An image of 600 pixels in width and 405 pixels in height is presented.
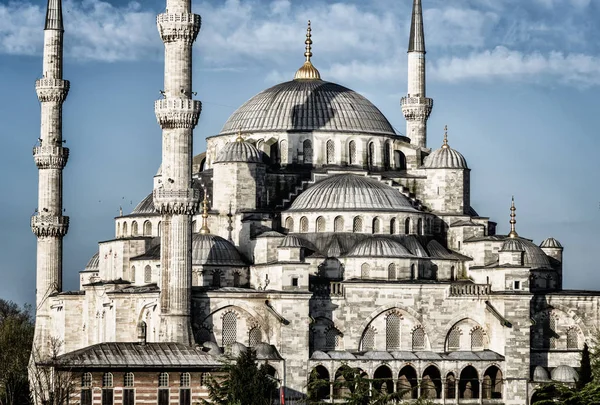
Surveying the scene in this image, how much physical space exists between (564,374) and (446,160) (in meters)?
12.9

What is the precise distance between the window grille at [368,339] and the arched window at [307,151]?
12014mm

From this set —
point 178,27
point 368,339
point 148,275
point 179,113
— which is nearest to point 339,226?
point 368,339

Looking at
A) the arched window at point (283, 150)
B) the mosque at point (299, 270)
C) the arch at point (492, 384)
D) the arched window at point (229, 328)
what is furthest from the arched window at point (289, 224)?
the arch at point (492, 384)

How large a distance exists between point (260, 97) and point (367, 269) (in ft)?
46.7

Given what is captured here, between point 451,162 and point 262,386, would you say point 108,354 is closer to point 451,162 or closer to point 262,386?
point 262,386

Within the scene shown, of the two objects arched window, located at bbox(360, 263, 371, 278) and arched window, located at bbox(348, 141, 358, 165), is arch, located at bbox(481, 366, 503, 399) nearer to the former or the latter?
arched window, located at bbox(360, 263, 371, 278)

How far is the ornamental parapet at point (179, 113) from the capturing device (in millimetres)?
72062

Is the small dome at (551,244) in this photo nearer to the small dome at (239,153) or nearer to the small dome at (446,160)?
the small dome at (446,160)

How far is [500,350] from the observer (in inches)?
2894

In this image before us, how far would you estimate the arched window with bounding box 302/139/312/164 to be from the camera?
83.9m

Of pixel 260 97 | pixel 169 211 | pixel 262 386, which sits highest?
pixel 260 97

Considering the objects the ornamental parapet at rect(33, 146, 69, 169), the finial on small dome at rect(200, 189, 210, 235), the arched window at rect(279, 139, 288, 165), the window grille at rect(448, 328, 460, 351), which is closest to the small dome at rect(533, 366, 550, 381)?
the window grille at rect(448, 328, 460, 351)

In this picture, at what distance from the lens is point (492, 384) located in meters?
73.7

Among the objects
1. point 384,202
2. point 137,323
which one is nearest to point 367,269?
point 384,202
